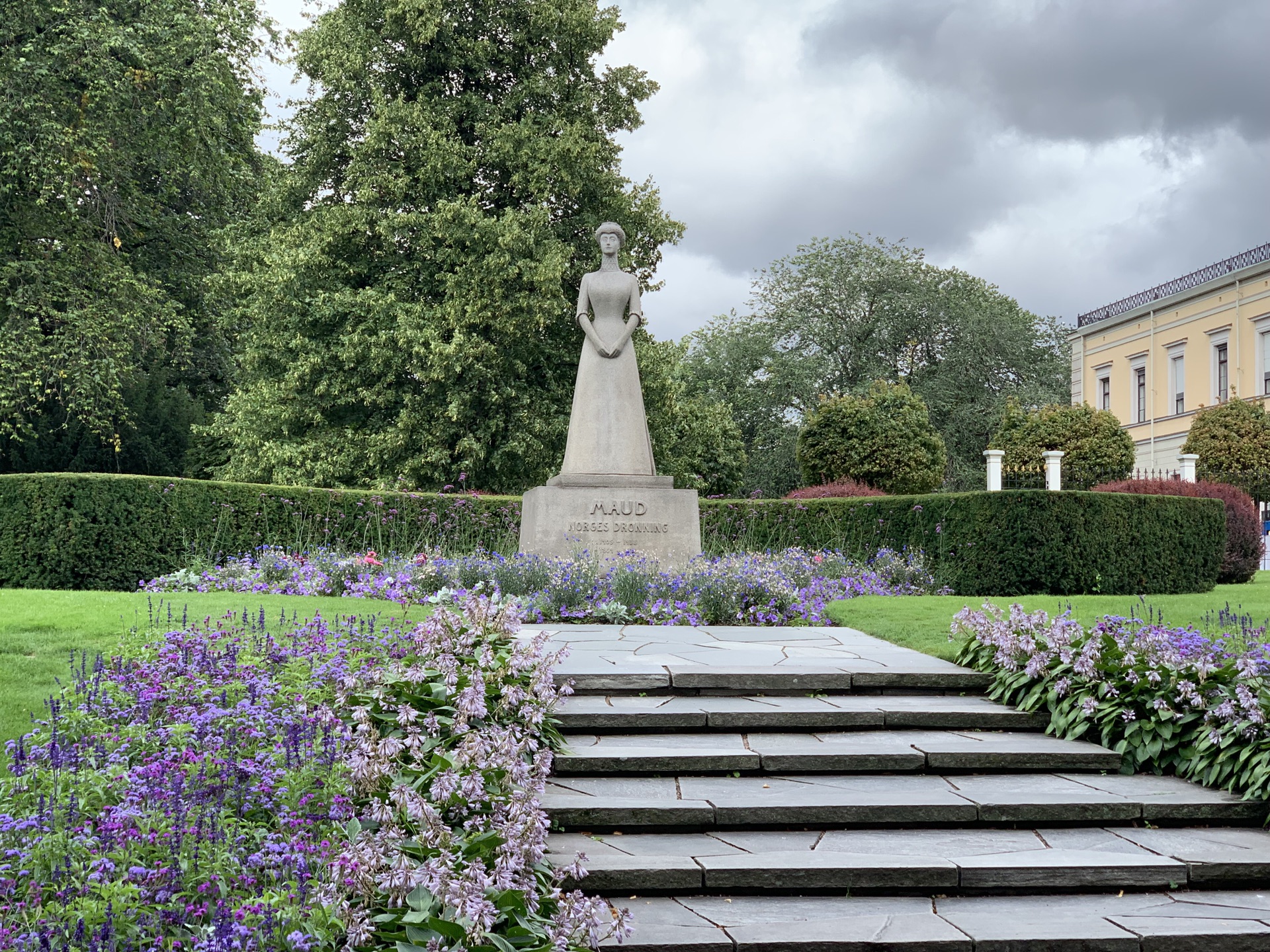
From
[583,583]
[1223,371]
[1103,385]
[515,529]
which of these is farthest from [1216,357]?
[583,583]

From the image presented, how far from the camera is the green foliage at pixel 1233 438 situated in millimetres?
30500

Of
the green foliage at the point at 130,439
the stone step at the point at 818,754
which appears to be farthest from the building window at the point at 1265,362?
the stone step at the point at 818,754

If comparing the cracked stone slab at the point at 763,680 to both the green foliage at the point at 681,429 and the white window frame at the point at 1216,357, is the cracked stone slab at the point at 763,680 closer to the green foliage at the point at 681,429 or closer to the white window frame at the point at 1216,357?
the green foliage at the point at 681,429

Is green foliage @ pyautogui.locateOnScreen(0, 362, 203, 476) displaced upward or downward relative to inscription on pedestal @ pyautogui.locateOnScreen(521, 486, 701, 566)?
upward

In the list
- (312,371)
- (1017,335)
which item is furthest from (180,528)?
(1017,335)

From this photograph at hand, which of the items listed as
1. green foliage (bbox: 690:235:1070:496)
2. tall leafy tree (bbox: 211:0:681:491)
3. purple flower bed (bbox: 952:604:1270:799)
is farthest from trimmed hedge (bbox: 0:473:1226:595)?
green foliage (bbox: 690:235:1070:496)

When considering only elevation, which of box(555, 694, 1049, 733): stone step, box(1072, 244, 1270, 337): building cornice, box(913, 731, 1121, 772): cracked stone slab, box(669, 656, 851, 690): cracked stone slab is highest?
box(1072, 244, 1270, 337): building cornice

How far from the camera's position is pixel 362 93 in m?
21.3

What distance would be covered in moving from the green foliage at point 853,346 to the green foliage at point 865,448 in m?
12.2

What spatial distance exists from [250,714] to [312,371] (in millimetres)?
16832

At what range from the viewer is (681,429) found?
2694 cm

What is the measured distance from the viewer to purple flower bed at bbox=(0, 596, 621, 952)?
2746 mm

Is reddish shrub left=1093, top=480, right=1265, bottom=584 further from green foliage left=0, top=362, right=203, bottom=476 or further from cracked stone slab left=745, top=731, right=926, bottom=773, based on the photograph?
green foliage left=0, top=362, right=203, bottom=476

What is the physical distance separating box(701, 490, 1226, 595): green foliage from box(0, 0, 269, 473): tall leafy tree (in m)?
11.7
